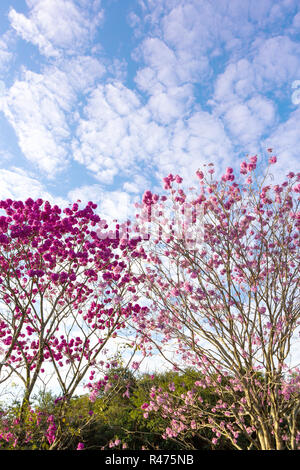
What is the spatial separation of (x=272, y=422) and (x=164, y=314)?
280 cm

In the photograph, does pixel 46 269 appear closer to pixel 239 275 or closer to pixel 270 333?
pixel 239 275

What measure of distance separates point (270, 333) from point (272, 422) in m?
1.63

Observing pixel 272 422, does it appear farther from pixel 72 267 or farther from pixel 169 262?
pixel 72 267

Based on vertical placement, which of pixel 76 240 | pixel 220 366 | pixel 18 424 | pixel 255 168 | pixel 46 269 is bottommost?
pixel 18 424

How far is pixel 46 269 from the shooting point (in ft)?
24.9

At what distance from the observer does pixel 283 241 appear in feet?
21.6

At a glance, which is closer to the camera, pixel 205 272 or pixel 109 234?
pixel 205 272

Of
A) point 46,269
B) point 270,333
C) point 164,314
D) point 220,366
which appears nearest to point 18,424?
point 46,269

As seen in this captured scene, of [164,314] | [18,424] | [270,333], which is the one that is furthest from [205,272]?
[18,424]

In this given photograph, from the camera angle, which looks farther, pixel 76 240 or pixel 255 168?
pixel 76 240
